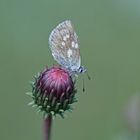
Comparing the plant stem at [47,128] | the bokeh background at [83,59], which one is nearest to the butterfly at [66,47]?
the plant stem at [47,128]

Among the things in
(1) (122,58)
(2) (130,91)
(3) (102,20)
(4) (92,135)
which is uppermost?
(3) (102,20)

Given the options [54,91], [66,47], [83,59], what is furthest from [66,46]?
[83,59]

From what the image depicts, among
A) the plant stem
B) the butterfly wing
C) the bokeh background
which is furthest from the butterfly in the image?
the bokeh background

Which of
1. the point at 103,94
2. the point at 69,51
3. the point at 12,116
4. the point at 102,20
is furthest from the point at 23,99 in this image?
the point at 69,51

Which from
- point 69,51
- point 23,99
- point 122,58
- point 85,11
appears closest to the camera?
point 69,51

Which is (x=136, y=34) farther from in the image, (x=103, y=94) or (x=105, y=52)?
(x=103, y=94)

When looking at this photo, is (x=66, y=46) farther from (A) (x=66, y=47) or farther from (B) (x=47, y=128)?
(B) (x=47, y=128)

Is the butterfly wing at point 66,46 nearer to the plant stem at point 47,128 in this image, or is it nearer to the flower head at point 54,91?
the flower head at point 54,91

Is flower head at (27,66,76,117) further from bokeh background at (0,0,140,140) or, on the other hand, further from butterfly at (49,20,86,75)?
bokeh background at (0,0,140,140)
